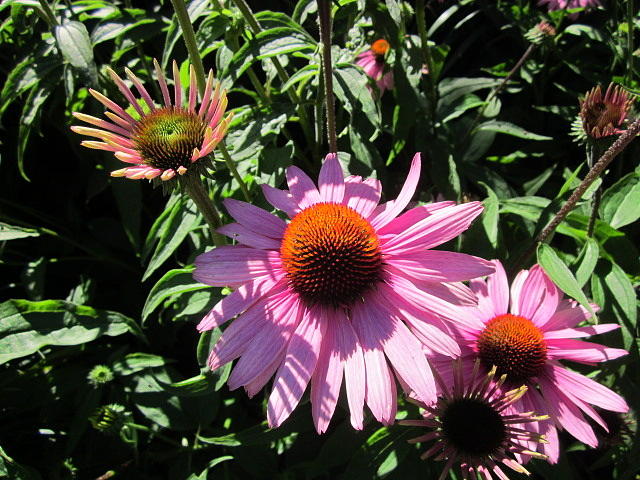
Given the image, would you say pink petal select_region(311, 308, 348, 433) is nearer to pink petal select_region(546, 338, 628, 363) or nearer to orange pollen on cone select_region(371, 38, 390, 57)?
pink petal select_region(546, 338, 628, 363)

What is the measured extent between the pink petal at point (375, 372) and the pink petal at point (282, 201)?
248 mm

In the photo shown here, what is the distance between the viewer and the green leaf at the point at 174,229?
1.16m

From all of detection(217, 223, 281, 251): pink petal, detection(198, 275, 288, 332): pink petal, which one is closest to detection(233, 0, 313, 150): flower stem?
detection(217, 223, 281, 251): pink petal

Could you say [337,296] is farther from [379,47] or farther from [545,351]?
[379,47]

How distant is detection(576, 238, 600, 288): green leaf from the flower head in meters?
0.24

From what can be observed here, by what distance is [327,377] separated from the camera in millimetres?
879

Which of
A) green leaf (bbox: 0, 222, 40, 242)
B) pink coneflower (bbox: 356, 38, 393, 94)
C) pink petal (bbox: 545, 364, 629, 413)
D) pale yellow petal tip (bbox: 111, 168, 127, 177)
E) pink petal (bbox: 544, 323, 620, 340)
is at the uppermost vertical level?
pink coneflower (bbox: 356, 38, 393, 94)

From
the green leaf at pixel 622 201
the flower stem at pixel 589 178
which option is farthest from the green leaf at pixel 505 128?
the flower stem at pixel 589 178

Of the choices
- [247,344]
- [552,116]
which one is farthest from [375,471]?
[552,116]

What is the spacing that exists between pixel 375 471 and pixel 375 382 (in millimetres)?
355

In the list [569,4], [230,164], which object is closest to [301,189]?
[230,164]

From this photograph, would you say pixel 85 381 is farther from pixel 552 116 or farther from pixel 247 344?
pixel 552 116

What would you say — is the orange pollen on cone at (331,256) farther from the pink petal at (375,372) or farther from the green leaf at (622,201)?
the green leaf at (622,201)

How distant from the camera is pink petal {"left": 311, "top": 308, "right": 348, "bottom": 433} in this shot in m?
0.83
